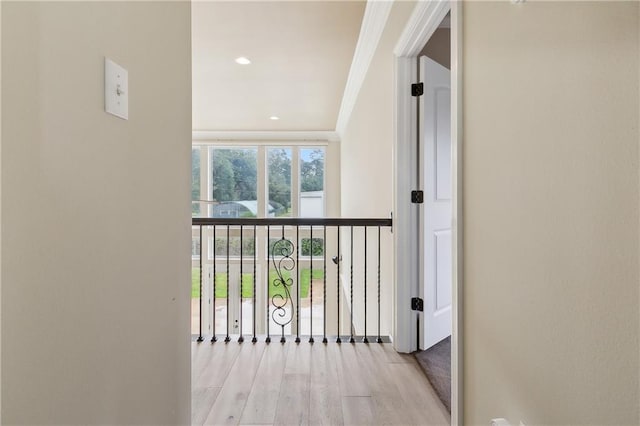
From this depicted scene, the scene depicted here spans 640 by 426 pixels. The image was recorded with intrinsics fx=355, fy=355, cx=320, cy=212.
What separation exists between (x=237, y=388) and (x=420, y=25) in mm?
2168

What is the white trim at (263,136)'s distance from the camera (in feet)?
23.8

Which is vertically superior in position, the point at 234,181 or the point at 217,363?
the point at 234,181

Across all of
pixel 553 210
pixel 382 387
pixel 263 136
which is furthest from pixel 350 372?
pixel 263 136

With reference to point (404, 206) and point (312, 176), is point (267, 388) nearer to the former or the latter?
point (404, 206)

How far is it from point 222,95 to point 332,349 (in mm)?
3947

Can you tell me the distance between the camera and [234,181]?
7.73 metres

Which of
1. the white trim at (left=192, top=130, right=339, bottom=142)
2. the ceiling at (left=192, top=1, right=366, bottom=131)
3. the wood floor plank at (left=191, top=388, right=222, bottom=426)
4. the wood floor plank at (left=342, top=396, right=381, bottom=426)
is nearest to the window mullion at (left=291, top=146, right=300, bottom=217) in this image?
the white trim at (left=192, top=130, right=339, bottom=142)

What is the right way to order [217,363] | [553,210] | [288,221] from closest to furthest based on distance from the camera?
1. [553,210]
2. [217,363]
3. [288,221]

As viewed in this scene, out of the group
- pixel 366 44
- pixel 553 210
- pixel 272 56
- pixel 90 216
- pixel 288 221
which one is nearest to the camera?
pixel 90 216

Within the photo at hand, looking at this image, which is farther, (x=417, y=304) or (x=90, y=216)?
(x=417, y=304)

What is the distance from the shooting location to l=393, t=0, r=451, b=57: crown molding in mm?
1734

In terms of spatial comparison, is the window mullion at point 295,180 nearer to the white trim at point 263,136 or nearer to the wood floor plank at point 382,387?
the white trim at point 263,136

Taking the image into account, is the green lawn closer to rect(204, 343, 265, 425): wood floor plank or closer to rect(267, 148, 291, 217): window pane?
rect(267, 148, 291, 217): window pane

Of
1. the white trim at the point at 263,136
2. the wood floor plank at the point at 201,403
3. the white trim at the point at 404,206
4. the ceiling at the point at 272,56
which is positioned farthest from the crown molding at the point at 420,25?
the white trim at the point at 263,136
